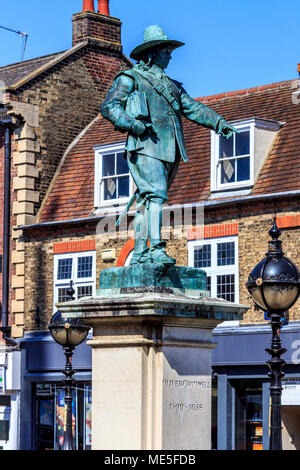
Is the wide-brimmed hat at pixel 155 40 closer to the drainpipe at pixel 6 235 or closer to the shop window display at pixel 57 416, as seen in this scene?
the shop window display at pixel 57 416

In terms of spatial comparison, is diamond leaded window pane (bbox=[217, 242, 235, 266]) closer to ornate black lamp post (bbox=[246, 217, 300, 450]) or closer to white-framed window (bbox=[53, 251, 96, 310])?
white-framed window (bbox=[53, 251, 96, 310])

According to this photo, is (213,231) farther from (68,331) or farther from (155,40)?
(155,40)

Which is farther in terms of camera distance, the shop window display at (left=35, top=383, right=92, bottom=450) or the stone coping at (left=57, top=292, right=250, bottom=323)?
the shop window display at (left=35, top=383, right=92, bottom=450)

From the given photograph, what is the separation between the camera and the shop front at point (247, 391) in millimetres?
23188

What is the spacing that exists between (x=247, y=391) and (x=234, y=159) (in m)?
5.01

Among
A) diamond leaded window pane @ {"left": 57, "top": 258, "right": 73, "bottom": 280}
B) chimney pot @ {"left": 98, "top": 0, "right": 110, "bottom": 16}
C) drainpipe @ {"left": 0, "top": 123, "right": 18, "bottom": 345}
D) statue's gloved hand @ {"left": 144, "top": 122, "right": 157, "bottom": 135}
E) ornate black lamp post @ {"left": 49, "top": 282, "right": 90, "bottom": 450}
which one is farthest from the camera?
chimney pot @ {"left": 98, "top": 0, "right": 110, "bottom": 16}

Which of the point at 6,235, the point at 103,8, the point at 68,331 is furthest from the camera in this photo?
the point at 103,8

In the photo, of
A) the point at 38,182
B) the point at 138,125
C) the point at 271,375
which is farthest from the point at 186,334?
the point at 38,182

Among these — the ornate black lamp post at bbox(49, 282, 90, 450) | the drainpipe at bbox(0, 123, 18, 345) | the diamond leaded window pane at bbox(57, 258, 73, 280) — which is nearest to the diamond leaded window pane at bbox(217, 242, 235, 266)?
the diamond leaded window pane at bbox(57, 258, 73, 280)

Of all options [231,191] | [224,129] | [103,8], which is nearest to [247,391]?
[231,191]

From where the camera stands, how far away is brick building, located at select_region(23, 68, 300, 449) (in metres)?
A: 23.3

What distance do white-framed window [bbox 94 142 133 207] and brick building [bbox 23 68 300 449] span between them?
2 centimetres

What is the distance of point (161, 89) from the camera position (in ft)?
29.4

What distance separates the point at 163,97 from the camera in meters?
8.98
